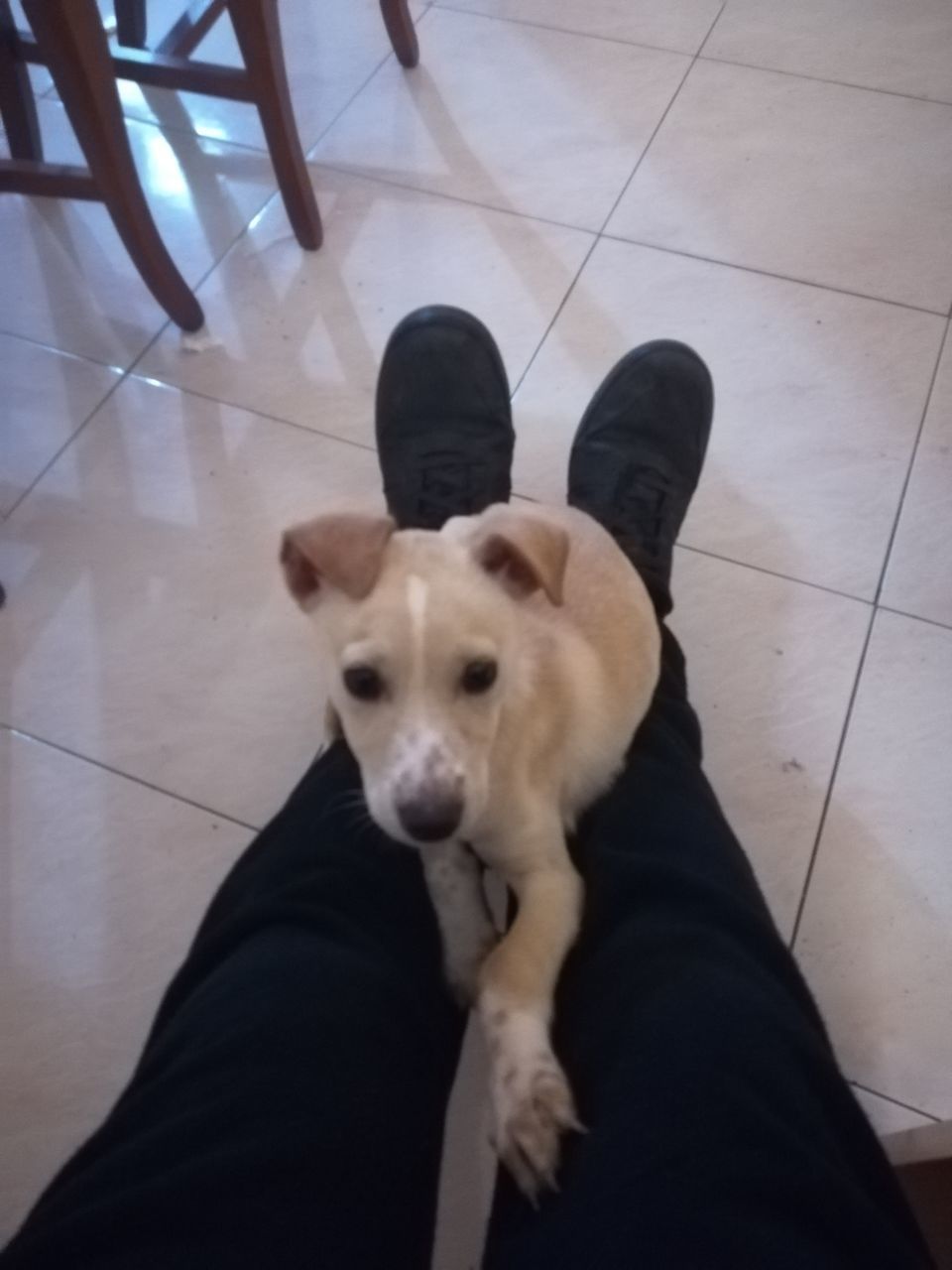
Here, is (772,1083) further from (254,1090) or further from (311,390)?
(311,390)

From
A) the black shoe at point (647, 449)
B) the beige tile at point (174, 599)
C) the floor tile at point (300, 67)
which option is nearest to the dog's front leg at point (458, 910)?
the beige tile at point (174, 599)

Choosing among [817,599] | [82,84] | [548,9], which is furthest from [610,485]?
[548,9]

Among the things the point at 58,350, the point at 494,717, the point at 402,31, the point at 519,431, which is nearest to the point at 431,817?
the point at 494,717

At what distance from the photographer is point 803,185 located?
2127 millimetres

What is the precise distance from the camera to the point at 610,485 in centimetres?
160

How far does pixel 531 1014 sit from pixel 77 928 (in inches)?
27.9

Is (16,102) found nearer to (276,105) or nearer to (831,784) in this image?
(276,105)

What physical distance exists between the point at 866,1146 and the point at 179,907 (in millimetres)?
900

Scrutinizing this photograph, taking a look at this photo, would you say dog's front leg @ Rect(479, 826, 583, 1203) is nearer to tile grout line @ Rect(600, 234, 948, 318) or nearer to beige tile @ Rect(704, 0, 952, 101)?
tile grout line @ Rect(600, 234, 948, 318)

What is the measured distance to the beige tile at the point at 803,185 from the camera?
201 cm

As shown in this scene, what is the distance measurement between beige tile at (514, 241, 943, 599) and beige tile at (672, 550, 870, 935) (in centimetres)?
6

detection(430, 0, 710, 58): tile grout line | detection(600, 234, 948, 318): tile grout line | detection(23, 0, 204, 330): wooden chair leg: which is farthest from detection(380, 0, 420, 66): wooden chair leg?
detection(23, 0, 204, 330): wooden chair leg

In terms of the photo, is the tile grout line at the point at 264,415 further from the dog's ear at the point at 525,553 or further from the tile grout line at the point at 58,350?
the dog's ear at the point at 525,553

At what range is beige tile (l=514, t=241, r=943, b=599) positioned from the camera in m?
1.70
